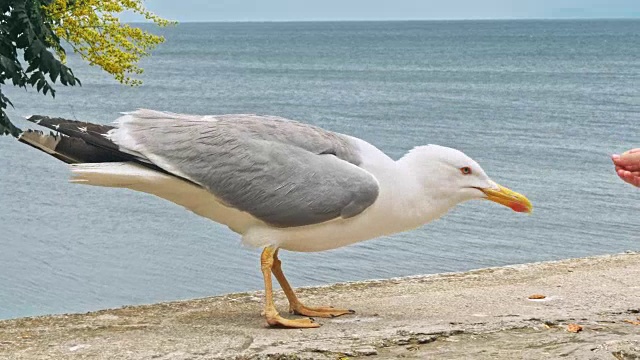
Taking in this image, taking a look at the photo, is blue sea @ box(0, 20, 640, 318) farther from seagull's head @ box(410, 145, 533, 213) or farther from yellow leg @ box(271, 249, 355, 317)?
seagull's head @ box(410, 145, 533, 213)

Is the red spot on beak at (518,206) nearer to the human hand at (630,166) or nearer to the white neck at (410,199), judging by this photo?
the white neck at (410,199)

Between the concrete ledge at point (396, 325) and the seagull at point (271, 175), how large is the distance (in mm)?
446

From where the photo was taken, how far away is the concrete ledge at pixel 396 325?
5094 mm

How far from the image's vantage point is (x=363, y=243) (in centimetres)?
1505

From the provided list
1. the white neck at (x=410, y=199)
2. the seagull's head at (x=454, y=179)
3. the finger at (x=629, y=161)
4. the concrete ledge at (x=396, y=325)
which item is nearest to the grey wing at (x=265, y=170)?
the white neck at (x=410, y=199)

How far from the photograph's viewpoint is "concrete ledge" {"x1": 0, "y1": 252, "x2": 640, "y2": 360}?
509cm

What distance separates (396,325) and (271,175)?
39.7 inches

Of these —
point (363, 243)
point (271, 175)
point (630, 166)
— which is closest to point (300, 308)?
point (271, 175)

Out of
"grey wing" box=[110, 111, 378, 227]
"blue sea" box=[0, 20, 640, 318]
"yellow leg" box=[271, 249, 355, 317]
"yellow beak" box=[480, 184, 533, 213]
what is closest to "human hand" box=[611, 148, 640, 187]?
"yellow beak" box=[480, 184, 533, 213]

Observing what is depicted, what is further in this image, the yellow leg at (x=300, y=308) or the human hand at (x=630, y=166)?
the yellow leg at (x=300, y=308)

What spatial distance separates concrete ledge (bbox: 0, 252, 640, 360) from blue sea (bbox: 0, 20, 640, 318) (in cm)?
111

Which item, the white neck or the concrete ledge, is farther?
the white neck

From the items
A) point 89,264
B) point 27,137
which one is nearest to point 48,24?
point 27,137

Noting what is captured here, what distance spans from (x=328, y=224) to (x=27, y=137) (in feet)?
5.40
